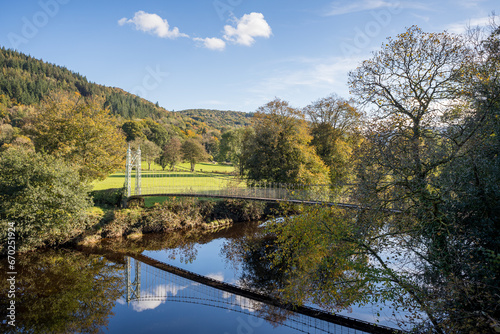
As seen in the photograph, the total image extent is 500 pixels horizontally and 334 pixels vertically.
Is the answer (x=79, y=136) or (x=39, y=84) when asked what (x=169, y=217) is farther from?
(x=39, y=84)

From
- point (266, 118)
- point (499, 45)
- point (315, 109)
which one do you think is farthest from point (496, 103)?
point (315, 109)

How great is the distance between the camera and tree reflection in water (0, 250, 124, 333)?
9344 mm

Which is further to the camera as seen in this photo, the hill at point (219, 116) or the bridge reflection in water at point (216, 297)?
the hill at point (219, 116)

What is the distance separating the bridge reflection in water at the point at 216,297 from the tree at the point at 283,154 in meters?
10.3

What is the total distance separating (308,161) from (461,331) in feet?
53.0

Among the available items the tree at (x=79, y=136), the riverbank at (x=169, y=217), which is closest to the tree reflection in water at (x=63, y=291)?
the riverbank at (x=169, y=217)

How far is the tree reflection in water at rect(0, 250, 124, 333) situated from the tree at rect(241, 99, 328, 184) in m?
11.8

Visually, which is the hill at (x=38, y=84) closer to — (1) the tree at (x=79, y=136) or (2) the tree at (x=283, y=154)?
(1) the tree at (x=79, y=136)

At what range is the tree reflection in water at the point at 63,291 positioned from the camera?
30.7 feet

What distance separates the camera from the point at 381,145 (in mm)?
7848

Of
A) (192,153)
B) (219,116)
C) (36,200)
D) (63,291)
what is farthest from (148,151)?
(219,116)

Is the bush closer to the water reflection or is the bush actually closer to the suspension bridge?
the suspension bridge

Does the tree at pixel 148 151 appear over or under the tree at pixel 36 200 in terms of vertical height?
over

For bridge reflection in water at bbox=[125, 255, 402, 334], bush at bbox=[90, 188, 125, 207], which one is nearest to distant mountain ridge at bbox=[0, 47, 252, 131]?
bush at bbox=[90, 188, 125, 207]
